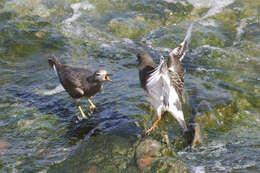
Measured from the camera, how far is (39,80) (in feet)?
30.6

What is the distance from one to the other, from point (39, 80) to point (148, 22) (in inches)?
224

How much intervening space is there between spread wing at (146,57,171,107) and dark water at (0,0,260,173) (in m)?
0.80

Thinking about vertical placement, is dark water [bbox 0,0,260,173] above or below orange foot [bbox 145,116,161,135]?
below

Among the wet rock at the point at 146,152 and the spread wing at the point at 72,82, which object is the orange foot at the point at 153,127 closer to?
the wet rock at the point at 146,152

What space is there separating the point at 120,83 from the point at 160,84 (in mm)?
2936

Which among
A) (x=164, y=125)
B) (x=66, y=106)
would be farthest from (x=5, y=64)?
(x=164, y=125)

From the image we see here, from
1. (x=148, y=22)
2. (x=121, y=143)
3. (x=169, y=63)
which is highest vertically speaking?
(x=169, y=63)

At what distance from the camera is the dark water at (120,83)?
6027mm

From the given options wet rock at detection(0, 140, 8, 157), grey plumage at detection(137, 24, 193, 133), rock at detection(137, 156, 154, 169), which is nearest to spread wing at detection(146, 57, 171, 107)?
grey plumage at detection(137, 24, 193, 133)

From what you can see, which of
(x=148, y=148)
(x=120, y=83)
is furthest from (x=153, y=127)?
(x=120, y=83)

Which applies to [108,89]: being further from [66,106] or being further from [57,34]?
[57,34]

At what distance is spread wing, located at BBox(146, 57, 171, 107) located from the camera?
5.73 meters

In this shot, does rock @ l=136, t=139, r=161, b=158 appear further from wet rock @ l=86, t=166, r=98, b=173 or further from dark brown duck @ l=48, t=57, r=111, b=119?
dark brown duck @ l=48, t=57, r=111, b=119

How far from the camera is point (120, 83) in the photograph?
884 cm
